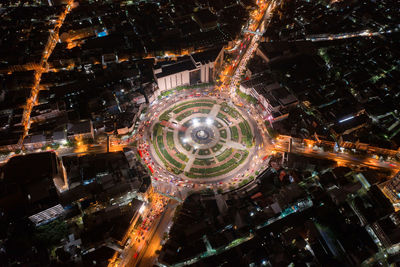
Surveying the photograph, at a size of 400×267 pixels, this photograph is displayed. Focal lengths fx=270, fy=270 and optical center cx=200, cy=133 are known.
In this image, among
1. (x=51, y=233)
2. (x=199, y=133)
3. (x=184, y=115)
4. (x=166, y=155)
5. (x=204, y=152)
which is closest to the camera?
(x=51, y=233)

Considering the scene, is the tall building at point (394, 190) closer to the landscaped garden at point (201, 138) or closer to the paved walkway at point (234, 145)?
the landscaped garden at point (201, 138)

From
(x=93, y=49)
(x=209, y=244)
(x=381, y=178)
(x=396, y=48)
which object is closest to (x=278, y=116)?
(x=381, y=178)

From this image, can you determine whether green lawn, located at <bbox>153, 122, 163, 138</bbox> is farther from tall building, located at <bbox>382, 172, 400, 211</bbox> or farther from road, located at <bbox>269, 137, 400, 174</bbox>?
tall building, located at <bbox>382, 172, 400, 211</bbox>

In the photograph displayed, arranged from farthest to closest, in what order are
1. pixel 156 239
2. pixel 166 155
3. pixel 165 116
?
pixel 165 116 → pixel 166 155 → pixel 156 239

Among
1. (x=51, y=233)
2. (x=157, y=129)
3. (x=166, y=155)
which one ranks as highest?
(x=157, y=129)

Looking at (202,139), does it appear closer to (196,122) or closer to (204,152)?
(204,152)

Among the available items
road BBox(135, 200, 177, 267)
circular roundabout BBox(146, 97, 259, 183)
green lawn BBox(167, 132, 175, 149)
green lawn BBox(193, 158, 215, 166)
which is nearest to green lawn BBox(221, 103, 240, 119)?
circular roundabout BBox(146, 97, 259, 183)

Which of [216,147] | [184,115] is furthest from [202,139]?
[184,115]

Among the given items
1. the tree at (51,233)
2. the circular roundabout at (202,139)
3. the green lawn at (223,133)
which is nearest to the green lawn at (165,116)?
the circular roundabout at (202,139)
